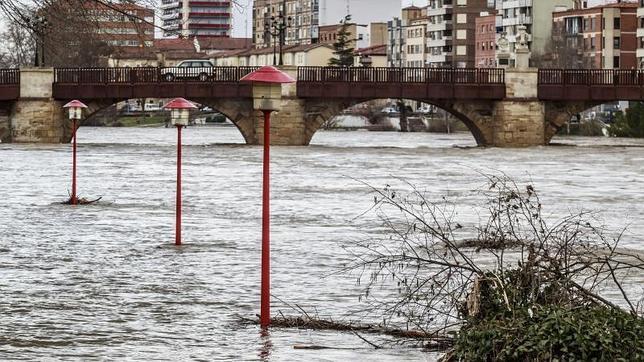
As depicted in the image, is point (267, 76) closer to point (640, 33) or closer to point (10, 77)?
point (10, 77)

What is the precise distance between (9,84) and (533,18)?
3158 inches

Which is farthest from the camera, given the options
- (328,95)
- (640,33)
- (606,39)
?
(606,39)

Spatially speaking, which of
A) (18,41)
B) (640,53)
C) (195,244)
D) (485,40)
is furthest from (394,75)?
(485,40)

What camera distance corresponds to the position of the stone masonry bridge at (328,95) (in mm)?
76188

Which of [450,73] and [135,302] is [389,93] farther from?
[135,302]

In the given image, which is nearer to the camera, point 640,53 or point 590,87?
point 590,87

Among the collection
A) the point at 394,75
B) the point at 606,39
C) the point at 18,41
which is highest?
the point at 606,39

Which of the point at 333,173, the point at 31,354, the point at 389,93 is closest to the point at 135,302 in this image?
the point at 31,354

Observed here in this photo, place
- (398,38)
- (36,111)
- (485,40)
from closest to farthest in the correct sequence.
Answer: (36,111)
(485,40)
(398,38)

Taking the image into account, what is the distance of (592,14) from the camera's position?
134375 millimetres

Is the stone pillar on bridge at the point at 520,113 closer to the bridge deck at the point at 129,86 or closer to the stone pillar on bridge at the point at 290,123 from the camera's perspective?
the stone pillar on bridge at the point at 290,123

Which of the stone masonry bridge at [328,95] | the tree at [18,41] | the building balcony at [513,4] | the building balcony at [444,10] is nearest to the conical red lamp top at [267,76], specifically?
the tree at [18,41]

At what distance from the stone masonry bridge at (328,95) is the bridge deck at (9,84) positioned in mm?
46

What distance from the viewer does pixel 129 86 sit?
7712cm
